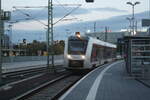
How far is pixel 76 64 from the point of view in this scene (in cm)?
2970

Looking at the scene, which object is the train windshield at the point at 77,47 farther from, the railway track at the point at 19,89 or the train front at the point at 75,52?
the railway track at the point at 19,89

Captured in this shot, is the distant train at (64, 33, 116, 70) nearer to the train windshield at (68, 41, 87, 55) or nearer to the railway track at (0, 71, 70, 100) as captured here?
the train windshield at (68, 41, 87, 55)

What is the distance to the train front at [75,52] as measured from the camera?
2970 centimetres

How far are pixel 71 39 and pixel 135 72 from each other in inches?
294

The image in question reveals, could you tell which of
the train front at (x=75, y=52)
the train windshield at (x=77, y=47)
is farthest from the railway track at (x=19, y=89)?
the train windshield at (x=77, y=47)

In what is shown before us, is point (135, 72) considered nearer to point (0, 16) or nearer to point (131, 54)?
point (131, 54)

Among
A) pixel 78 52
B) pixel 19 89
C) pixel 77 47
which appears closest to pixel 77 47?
pixel 77 47

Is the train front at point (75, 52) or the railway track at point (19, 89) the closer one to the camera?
the railway track at point (19, 89)

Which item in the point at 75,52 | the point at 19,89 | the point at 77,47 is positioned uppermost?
the point at 77,47

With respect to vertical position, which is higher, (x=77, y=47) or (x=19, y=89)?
(x=77, y=47)

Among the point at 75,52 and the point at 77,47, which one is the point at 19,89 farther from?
the point at 77,47

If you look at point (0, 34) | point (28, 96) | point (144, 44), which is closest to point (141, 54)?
point (144, 44)

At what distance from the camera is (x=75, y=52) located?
29.9m

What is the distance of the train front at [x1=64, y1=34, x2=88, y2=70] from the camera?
29.7 meters
